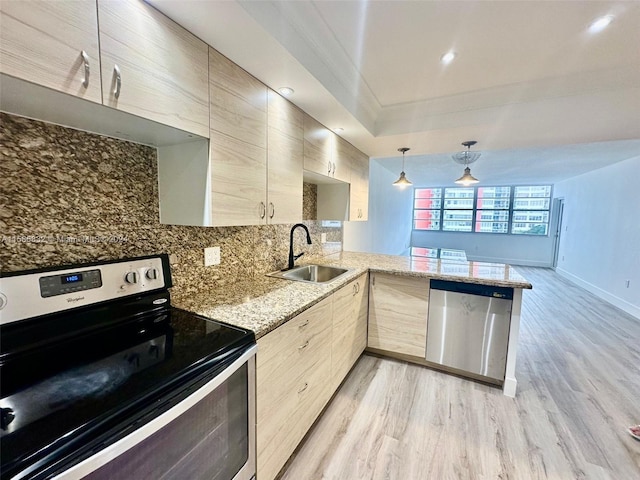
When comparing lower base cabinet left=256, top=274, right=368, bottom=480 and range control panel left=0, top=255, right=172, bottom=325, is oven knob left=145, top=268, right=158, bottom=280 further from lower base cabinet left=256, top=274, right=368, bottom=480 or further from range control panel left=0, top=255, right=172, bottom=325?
lower base cabinet left=256, top=274, right=368, bottom=480

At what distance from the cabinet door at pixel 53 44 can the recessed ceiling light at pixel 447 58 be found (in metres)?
1.82

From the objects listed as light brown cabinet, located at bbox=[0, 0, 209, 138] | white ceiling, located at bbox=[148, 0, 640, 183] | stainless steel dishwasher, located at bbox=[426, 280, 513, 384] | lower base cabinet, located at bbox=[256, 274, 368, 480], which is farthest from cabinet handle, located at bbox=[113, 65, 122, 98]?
stainless steel dishwasher, located at bbox=[426, 280, 513, 384]

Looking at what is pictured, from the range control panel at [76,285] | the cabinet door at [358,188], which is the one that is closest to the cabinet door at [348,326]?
the cabinet door at [358,188]

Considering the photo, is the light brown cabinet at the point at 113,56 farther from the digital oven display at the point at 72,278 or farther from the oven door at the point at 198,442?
the oven door at the point at 198,442

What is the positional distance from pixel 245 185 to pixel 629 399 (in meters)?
3.34

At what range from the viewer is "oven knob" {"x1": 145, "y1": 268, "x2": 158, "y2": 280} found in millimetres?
1250

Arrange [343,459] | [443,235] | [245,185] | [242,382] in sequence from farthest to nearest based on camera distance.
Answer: [443,235]
[343,459]
[245,185]
[242,382]

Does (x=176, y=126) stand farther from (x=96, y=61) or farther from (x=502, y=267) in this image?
(x=502, y=267)

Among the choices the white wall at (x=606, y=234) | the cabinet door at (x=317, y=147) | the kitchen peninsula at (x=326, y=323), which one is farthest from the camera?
the white wall at (x=606, y=234)

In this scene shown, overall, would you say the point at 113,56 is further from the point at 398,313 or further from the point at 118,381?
the point at 398,313

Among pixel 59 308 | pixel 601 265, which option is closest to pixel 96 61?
pixel 59 308

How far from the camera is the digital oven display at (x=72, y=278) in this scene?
3.24 feet

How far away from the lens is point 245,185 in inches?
58.1

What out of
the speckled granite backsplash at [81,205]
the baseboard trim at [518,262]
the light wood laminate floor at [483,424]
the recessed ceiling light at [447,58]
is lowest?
the light wood laminate floor at [483,424]
